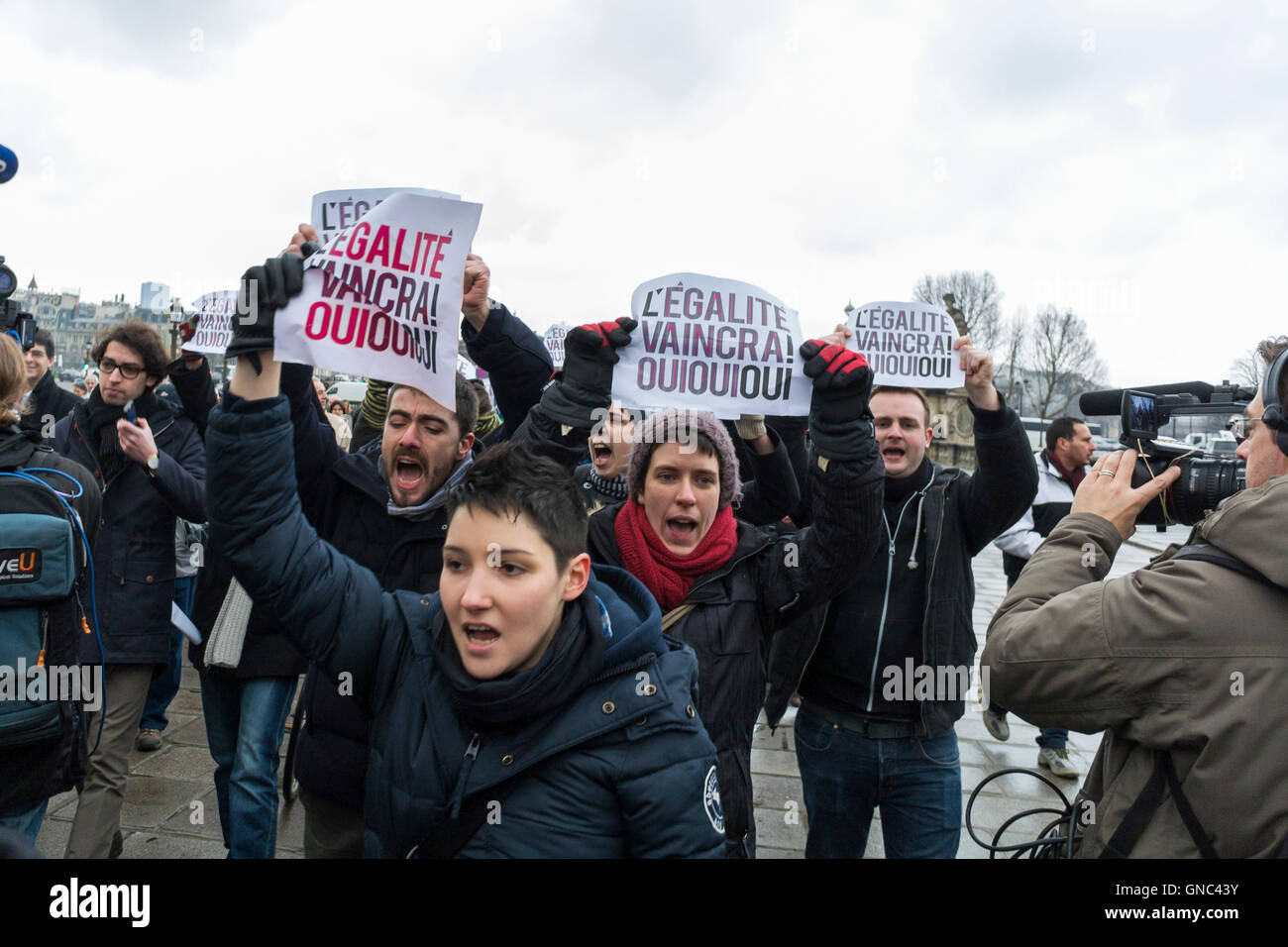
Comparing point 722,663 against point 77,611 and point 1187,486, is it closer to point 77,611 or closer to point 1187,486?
point 1187,486

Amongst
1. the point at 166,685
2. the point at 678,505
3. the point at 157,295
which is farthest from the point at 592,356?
the point at 157,295

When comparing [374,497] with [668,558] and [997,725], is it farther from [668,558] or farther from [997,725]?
[997,725]

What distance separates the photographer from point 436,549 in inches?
101

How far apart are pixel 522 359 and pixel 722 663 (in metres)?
1.26

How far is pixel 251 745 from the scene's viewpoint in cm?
317

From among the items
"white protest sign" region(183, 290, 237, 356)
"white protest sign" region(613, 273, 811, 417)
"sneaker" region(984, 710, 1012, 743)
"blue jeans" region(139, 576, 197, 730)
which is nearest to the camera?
"white protest sign" region(613, 273, 811, 417)

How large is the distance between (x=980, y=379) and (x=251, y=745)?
2.86 m

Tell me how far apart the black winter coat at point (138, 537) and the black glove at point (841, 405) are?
2715mm

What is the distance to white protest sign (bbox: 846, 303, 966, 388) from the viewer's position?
4332 millimetres

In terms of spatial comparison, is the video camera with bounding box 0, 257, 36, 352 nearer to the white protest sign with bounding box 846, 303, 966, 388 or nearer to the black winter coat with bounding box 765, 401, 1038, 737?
the black winter coat with bounding box 765, 401, 1038, 737

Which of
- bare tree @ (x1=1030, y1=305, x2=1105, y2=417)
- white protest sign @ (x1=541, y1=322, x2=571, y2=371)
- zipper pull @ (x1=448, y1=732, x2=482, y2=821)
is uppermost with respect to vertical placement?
bare tree @ (x1=1030, y1=305, x2=1105, y2=417)

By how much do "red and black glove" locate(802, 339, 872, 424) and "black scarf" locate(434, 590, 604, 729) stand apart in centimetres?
105

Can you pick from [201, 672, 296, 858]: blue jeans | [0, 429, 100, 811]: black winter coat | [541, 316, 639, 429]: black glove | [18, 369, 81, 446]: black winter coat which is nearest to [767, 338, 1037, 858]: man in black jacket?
[541, 316, 639, 429]: black glove

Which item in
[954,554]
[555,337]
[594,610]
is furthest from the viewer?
[555,337]
